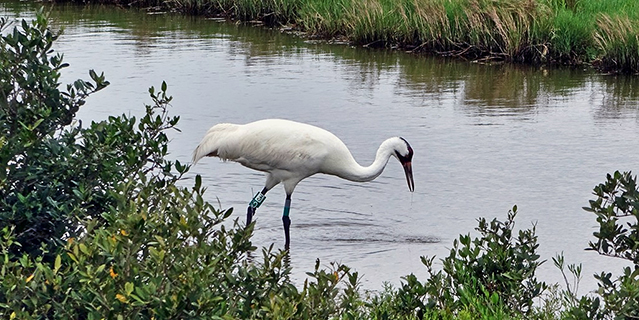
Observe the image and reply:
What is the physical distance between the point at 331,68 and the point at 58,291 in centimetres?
1338

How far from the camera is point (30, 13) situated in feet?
72.2

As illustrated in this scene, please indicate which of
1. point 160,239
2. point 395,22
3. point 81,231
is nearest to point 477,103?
point 395,22

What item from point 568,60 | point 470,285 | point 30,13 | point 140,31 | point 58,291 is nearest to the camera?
point 58,291

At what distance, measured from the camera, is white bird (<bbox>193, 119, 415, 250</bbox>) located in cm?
852

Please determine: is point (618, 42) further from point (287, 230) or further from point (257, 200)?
point (287, 230)

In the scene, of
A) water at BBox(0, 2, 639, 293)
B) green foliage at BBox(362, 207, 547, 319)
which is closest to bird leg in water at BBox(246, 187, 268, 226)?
water at BBox(0, 2, 639, 293)

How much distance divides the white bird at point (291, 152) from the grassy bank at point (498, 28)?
7659mm

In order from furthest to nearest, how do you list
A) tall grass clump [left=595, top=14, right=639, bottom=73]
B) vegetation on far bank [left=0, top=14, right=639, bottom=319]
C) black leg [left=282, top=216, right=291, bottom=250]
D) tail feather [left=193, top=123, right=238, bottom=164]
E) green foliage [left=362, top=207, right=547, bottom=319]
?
tall grass clump [left=595, top=14, right=639, bottom=73] < tail feather [left=193, top=123, right=238, bottom=164] < black leg [left=282, top=216, right=291, bottom=250] < green foliage [left=362, top=207, right=547, bottom=319] < vegetation on far bank [left=0, top=14, right=639, bottom=319]

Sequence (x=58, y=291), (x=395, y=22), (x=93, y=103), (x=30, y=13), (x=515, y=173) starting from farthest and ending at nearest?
(x=30, y=13) → (x=395, y=22) → (x=93, y=103) → (x=515, y=173) → (x=58, y=291)

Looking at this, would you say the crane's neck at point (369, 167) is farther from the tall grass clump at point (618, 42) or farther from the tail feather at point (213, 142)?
the tall grass clump at point (618, 42)

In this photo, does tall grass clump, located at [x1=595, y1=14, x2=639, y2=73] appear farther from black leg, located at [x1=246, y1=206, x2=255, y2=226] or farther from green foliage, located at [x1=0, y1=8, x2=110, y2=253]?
green foliage, located at [x1=0, y1=8, x2=110, y2=253]

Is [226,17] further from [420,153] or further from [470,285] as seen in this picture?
[470,285]

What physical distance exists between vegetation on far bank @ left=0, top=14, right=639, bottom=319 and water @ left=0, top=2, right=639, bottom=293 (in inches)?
70.7

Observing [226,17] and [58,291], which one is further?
[226,17]
